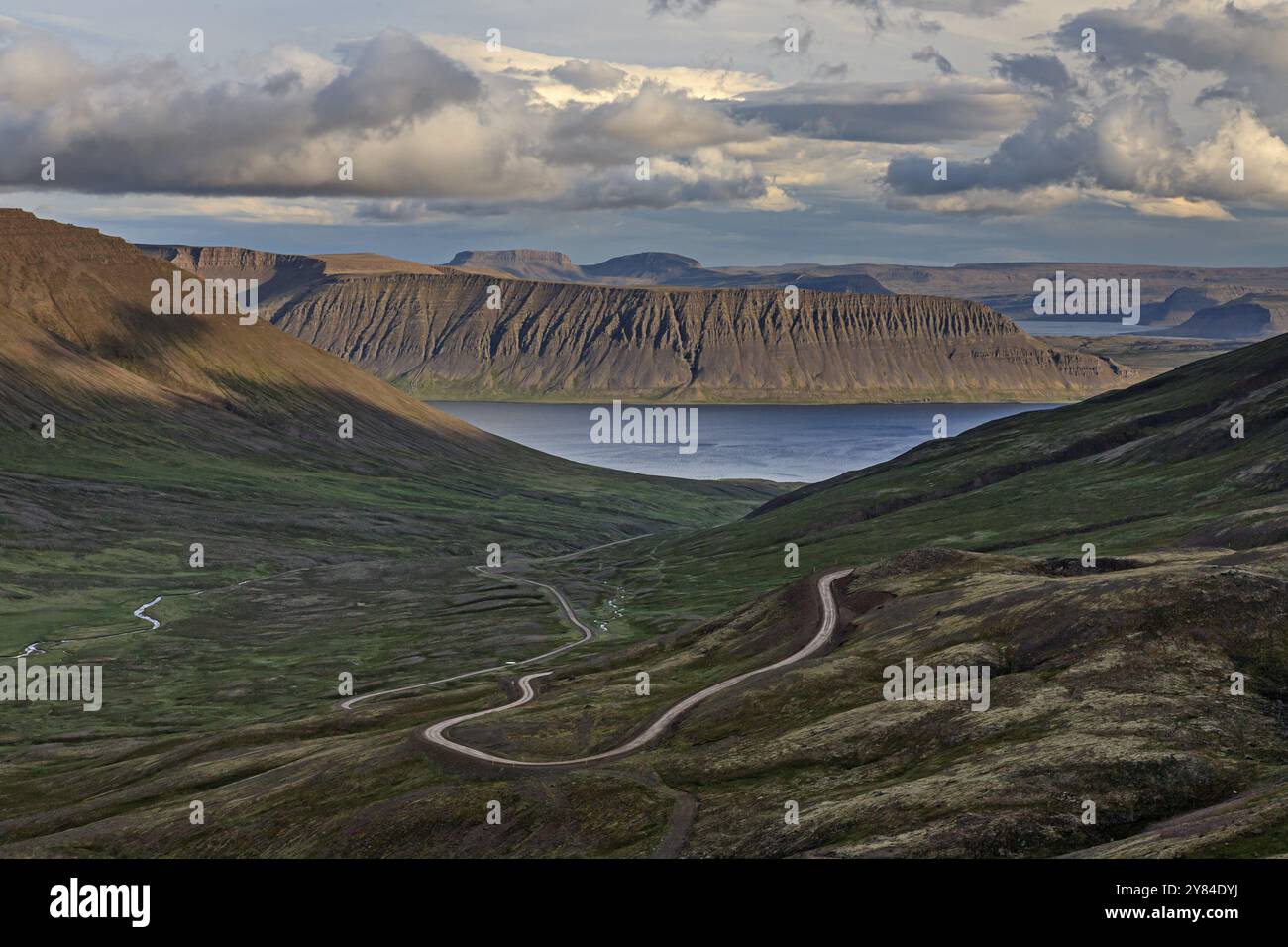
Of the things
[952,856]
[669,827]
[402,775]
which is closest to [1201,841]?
[952,856]

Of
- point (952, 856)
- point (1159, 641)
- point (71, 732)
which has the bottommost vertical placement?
point (71, 732)

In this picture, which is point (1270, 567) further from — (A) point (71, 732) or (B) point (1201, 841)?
(A) point (71, 732)

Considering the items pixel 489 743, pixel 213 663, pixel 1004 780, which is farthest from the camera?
pixel 213 663

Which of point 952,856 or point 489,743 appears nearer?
point 952,856

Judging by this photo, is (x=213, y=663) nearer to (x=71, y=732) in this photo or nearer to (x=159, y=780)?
(x=71, y=732)
